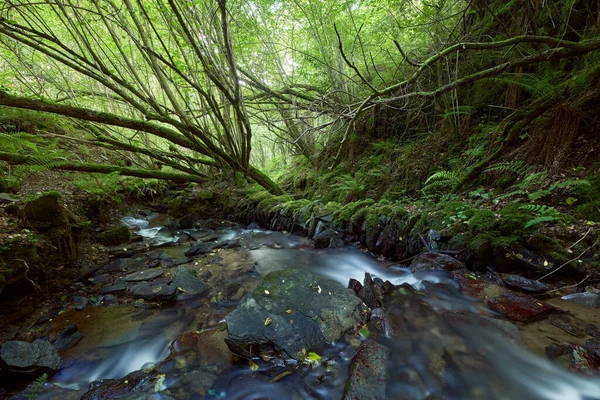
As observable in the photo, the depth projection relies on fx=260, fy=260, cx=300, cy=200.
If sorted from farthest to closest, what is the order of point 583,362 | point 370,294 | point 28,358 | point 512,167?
point 512,167, point 370,294, point 28,358, point 583,362

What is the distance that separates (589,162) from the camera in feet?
11.1

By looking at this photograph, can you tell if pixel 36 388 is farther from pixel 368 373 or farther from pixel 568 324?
pixel 568 324

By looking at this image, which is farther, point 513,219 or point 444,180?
point 444,180

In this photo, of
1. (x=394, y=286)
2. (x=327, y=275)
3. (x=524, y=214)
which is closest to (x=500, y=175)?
(x=524, y=214)

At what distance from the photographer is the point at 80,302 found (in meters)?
3.38

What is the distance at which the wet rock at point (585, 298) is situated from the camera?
2.39 meters

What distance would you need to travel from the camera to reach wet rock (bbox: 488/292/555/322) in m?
2.38

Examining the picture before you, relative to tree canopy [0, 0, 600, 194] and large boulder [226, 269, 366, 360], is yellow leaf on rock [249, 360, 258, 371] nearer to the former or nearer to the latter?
large boulder [226, 269, 366, 360]

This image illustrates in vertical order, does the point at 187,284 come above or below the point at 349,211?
below

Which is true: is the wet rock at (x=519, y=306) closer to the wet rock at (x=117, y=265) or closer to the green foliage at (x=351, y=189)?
the green foliage at (x=351, y=189)

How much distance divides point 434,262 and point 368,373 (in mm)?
2038

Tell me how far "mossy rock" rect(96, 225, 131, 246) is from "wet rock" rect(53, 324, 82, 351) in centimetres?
333

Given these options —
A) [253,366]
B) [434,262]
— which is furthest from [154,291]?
[434,262]

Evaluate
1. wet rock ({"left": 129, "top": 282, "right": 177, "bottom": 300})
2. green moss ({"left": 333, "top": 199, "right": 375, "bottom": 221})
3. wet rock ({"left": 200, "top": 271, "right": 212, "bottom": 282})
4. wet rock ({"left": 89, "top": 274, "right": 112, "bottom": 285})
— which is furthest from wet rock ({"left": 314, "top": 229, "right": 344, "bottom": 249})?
wet rock ({"left": 89, "top": 274, "right": 112, "bottom": 285})
